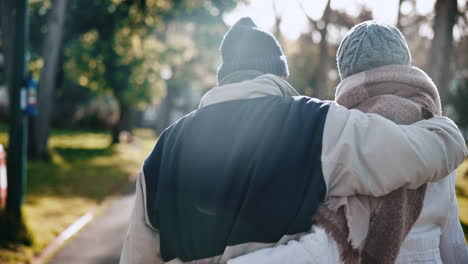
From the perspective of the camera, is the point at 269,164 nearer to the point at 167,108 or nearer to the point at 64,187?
the point at 64,187

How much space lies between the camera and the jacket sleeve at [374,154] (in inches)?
65.3

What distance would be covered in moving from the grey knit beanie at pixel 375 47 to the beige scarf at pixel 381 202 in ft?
0.15

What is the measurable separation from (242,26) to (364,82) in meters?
0.58

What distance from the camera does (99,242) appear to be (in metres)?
6.82

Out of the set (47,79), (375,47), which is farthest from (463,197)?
(47,79)

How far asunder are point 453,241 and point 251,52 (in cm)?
123

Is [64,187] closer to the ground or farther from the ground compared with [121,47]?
closer to the ground

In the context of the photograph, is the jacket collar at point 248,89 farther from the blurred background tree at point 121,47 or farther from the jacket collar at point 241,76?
the blurred background tree at point 121,47

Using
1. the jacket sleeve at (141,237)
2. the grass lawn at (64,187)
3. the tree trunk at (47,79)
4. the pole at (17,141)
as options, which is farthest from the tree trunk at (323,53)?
the jacket sleeve at (141,237)

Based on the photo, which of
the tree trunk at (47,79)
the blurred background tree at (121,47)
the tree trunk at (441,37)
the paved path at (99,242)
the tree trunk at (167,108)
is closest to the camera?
the paved path at (99,242)

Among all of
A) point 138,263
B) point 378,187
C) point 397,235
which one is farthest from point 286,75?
point 138,263

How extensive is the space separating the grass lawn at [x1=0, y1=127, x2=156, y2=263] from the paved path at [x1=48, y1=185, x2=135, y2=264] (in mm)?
356

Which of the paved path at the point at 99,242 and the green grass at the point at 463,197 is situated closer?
the paved path at the point at 99,242

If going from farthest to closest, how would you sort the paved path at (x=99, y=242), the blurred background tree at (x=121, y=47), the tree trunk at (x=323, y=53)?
the blurred background tree at (x=121, y=47)
the tree trunk at (x=323, y=53)
the paved path at (x=99, y=242)
